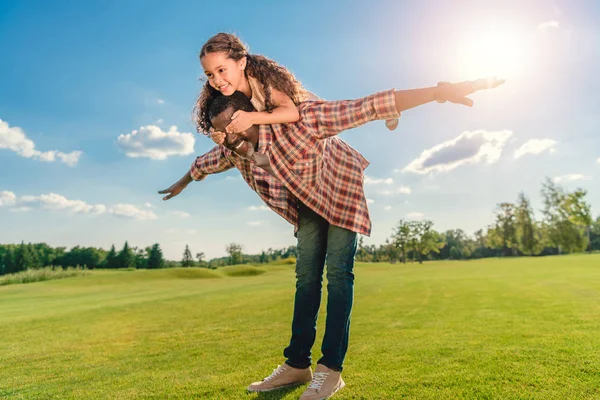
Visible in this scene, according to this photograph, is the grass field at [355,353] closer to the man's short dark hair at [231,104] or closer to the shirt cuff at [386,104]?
the shirt cuff at [386,104]

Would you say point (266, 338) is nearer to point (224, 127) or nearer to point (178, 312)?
point (224, 127)

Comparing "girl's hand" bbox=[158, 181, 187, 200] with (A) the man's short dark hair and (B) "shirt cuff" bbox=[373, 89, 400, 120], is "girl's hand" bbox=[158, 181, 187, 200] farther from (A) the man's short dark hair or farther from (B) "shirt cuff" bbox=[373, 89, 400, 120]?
(B) "shirt cuff" bbox=[373, 89, 400, 120]

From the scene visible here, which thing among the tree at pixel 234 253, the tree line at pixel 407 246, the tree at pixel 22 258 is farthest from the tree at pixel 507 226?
the tree at pixel 22 258

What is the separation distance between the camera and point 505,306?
7.45m

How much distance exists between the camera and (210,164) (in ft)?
10.3

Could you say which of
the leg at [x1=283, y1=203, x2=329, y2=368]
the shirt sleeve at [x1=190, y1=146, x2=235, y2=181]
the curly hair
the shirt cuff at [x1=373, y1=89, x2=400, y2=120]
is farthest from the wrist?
the shirt sleeve at [x1=190, y1=146, x2=235, y2=181]

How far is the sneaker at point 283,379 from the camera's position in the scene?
265 centimetres

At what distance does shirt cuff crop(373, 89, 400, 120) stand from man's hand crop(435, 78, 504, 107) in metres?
0.24

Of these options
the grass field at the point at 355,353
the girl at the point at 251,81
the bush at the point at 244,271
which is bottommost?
the bush at the point at 244,271

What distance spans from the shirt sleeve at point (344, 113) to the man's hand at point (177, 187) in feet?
4.57

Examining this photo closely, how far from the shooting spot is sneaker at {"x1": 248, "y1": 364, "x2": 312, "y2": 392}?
2654mm

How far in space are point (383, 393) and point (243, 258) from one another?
52.0 meters

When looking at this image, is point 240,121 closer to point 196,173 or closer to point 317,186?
point 317,186

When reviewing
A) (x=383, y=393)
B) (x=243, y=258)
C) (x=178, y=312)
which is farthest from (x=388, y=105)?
(x=243, y=258)
